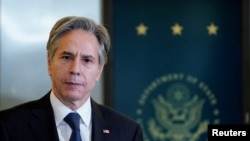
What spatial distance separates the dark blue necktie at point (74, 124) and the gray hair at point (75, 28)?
0.59 feet

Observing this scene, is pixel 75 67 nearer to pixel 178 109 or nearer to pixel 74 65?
pixel 74 65

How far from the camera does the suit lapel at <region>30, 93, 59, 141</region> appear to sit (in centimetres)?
146

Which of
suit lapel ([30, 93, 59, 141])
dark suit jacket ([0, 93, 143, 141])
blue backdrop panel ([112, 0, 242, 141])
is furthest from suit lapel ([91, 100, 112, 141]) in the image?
blue backdrop panel ([112, 0, 242, 141])

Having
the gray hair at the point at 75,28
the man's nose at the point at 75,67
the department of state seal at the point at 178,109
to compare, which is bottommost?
the department of state seal at the point at 178,109

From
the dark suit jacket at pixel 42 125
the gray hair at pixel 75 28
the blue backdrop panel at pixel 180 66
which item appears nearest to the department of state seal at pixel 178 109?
the blue backdrop panel at pixel 180 66

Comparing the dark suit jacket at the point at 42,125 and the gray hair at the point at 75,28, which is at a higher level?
the gray hair at the point at 75,28

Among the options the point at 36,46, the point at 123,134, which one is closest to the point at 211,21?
the point at 36,46

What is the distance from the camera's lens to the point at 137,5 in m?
2.95

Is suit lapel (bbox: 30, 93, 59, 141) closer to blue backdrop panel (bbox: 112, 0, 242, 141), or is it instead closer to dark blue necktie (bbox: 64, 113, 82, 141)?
dark blue necktie (bbox: 64, 113, 82, 141)

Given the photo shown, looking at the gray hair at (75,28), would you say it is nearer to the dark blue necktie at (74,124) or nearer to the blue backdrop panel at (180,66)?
the dark blue necktie at (74,124)

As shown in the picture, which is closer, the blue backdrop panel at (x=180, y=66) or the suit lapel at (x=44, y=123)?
the suit lapel at (x=44, y=123)

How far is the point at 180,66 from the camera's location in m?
3.00

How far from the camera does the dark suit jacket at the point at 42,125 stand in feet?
4.79

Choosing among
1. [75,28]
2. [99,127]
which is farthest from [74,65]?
[99,127]
